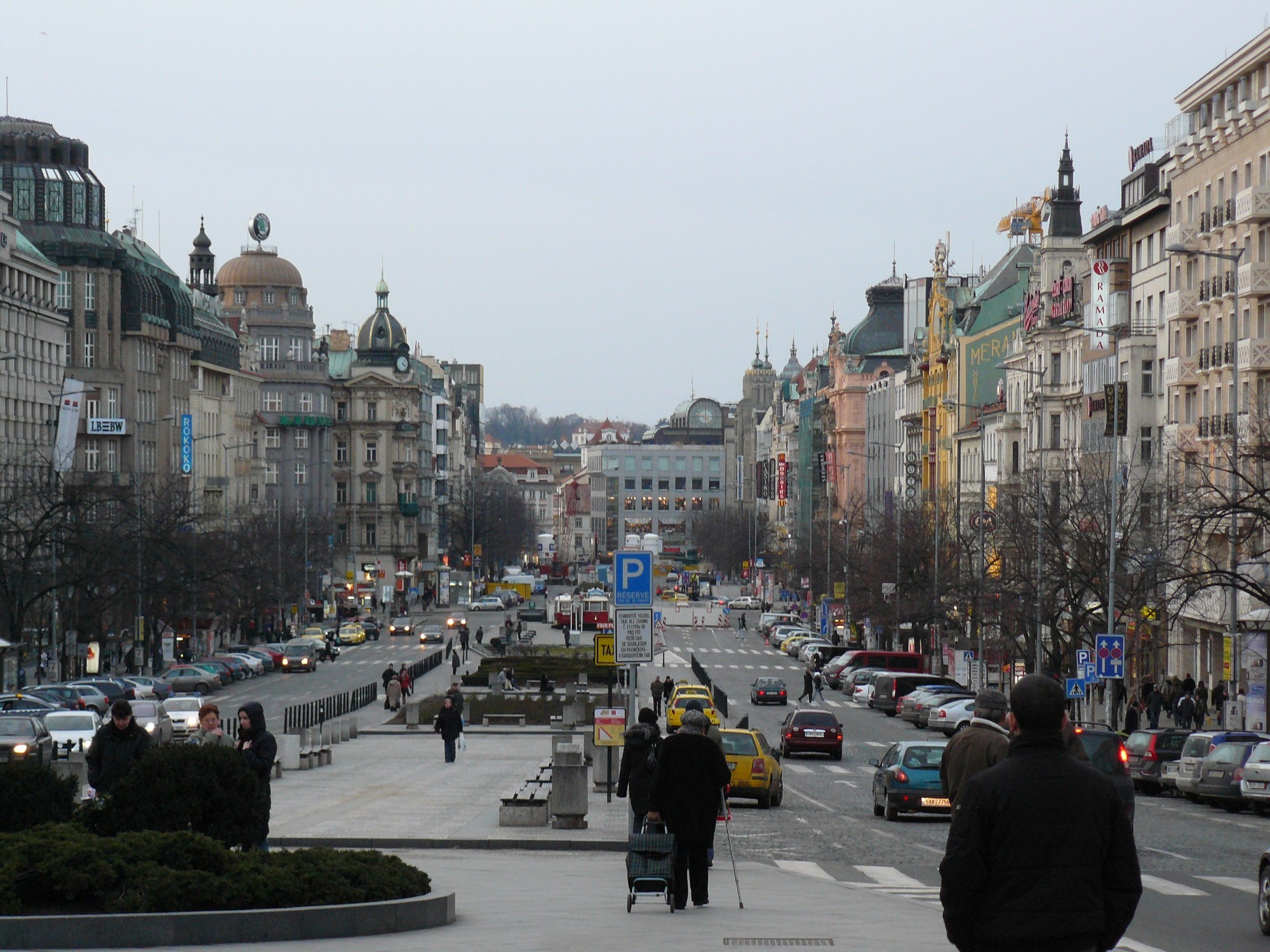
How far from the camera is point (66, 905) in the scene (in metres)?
13.5

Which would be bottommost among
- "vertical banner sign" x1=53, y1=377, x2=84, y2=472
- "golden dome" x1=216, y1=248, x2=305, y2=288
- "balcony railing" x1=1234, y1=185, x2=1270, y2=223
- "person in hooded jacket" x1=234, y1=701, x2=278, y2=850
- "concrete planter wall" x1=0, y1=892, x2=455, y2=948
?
"concrete planter wall" x1=0, y1=892, x2=455, y2=948

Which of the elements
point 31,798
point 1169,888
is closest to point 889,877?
point 1169,888

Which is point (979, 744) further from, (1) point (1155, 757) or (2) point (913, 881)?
(1) point (1155, 757)

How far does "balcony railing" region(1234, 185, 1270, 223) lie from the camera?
190 feet

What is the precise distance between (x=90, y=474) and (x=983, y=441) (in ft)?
155

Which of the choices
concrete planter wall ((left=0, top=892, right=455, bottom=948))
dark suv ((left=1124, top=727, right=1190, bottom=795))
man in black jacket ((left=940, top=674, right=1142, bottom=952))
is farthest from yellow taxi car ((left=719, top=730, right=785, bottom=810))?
man in black jacket ((left=940, top=674, right=1142, bottom=952))

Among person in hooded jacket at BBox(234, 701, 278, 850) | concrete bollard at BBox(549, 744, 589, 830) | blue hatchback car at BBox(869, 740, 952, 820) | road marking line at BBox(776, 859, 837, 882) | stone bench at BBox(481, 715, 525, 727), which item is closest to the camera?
person in hooded jacket at BBox(234, 701, 278, 850)

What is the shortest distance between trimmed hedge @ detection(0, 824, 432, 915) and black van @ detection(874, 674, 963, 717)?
51.7m

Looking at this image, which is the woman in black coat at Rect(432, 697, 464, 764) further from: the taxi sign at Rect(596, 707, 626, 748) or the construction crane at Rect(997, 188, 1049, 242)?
the construction crane at Rect(997, 188, 1049, 242)

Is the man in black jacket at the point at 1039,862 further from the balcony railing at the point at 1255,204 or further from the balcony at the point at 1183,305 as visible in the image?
the balcony at the point at 1183,305

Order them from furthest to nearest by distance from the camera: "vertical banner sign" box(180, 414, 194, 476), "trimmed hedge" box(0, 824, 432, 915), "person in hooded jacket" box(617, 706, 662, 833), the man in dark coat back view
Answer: "vertical banner sign" box(180, 414, 194, 476) < "person in hooded jacket" box(617, 706, 662, 833) < the man in dark coat back view < "trimmed hedge" box(0, 824, 432, 915)

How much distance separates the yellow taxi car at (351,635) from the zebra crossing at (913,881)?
87.5m

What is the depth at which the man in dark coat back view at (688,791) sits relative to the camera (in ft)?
50.6

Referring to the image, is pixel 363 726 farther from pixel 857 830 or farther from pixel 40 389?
pixel 40 389
